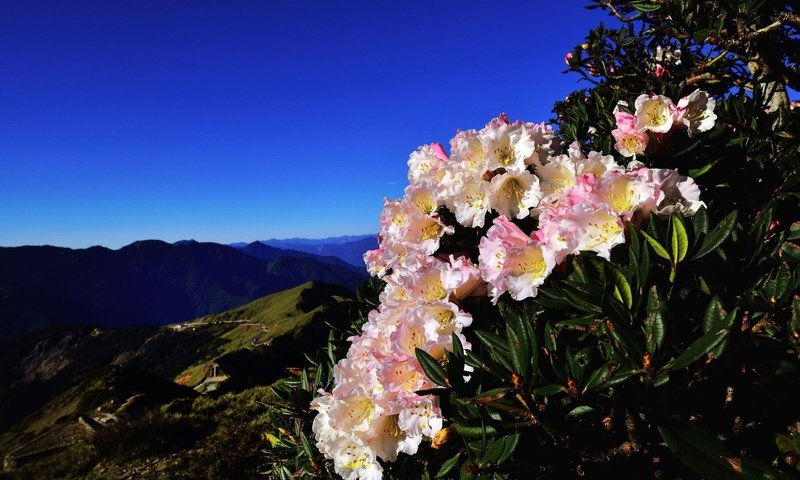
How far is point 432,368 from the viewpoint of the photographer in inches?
52.0

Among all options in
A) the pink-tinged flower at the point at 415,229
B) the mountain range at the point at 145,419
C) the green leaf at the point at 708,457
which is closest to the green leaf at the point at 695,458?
the green leaf at the point at 708,457

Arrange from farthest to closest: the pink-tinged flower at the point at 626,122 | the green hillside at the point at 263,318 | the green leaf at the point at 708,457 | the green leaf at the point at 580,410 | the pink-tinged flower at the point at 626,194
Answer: the green hillside at the point at 263,318 → the pink-tinged flower at the point at 626,122 → the pink-tinged flower at the point at 626,194 → the green leaf at the point at 580,410 → the green leaf at the point at 708,457

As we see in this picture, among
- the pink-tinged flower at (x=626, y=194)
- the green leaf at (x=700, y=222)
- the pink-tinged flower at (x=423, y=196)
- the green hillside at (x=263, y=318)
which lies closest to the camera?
the green leaf at (x=700, y=222)

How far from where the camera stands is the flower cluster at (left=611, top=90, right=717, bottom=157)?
5.87 feet

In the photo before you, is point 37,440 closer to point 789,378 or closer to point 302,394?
point 302,394

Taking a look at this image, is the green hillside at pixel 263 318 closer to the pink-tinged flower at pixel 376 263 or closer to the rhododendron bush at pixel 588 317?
the pink-tinged flower at pixel 376 263

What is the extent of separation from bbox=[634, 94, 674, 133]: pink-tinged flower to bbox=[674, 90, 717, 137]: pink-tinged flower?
0.04 meters

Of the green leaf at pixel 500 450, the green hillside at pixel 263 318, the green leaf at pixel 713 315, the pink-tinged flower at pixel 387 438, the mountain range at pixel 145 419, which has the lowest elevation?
the green hillside at pixel 263 318

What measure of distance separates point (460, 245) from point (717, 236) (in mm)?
998

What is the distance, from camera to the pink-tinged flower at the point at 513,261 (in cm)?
146

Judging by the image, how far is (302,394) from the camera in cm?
211

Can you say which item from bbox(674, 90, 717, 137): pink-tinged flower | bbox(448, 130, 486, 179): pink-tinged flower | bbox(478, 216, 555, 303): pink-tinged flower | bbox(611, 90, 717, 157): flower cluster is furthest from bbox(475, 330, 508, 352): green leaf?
bbox(674, 90, 717, 137): pink-tinged flower

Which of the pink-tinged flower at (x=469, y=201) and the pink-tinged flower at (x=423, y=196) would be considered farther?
the pink-tinged flower at (x=423, y=196)

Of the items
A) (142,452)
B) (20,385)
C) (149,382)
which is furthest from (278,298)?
(142,452)
